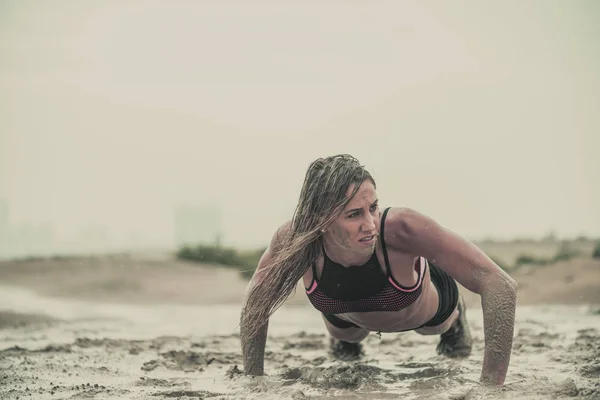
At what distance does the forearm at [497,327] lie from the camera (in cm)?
366

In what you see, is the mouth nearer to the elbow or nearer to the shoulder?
the shoulder

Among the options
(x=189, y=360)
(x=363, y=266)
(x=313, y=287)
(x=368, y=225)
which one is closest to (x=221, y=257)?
(x=189, y=360)

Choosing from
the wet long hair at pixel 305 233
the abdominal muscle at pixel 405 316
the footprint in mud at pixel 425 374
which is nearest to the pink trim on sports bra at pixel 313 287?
the wet long hair at pixel 305 233

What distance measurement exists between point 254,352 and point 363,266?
3.00 feet

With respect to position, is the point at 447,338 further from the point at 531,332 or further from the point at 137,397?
the point at 137,397

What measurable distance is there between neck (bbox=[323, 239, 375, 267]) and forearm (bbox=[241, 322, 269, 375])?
66cm

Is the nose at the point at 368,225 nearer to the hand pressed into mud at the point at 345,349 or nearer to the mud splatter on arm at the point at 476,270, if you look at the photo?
the mud splatter on arm at the point at 476,270

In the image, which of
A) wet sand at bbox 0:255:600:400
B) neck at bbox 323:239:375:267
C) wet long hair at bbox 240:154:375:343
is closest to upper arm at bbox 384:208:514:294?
neck at bbox 323:239:375:267

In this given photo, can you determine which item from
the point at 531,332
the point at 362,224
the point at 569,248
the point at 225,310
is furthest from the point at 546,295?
the point at 362,224

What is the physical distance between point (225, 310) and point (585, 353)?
5.59m

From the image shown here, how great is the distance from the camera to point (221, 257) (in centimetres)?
1352

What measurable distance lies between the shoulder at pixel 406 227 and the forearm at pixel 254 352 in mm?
986

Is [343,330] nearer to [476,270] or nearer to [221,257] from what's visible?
[476,270]

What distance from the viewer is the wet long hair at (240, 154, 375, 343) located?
3760 mm
